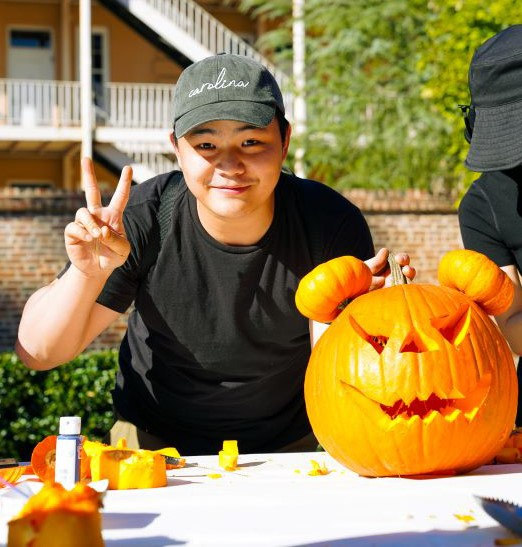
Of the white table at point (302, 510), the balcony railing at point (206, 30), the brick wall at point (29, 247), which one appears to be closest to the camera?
the white table at point (302, 510)

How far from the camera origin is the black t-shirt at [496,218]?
2625mm

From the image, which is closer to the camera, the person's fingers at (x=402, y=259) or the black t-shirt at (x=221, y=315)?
the person's fingers at (x=402, y=259)

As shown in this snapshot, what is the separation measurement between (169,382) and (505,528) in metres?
1.30

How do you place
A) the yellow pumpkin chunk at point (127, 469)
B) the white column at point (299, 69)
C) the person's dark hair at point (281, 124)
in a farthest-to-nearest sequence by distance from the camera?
the white column at point (299, 69) → the person's dark hair at point (281, 124) → the yellow pumpkin chunk at point (127, 469)

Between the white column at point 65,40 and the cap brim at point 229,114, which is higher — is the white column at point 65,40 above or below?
above

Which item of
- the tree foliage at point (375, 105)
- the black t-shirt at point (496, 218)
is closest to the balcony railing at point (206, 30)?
the tree foliage at point (375, 105)

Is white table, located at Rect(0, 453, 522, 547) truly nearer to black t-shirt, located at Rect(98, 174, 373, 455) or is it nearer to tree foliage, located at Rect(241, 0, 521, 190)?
black t-shirt, located at Rect(98, 174, 373, 455)

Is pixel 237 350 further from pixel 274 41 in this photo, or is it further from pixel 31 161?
pixel 31 161

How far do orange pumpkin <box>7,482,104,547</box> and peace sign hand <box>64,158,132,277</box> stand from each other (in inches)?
34.8

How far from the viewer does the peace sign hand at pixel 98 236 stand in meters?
2.17

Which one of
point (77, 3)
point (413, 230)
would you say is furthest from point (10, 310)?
point (77, 3)

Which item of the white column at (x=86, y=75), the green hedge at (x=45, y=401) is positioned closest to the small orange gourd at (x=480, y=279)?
the green hedge at (x=45, y=401)

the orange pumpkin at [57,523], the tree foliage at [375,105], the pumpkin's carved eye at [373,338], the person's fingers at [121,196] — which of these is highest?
the tree foliage at [375,105]

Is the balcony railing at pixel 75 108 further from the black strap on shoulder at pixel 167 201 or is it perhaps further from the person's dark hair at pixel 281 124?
the person's dark hair at pixel 281 124
